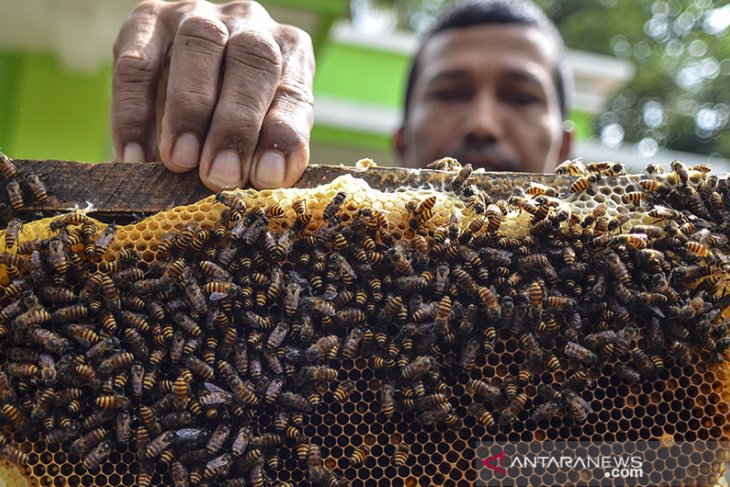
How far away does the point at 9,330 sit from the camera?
2.00 metres

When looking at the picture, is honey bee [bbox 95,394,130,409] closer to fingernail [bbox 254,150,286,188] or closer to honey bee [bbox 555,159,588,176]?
fingernail [bbox 254,150,286,188]

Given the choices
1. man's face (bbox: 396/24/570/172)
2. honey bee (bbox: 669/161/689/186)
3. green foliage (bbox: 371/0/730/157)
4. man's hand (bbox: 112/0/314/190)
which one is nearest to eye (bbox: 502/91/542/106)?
man's face (bbox: 396/24/570/172)

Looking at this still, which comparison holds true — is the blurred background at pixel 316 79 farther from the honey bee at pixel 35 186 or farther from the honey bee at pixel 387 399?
the honey bee at pixel 387 399

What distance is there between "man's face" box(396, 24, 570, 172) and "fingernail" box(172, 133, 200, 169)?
261cm

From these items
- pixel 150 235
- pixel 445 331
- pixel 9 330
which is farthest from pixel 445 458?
pixel 9 330

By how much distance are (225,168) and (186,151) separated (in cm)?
15

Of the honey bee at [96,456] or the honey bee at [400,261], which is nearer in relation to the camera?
the honey bee at [96,456]

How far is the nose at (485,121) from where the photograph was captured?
4426 millimetres

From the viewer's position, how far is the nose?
4.43m

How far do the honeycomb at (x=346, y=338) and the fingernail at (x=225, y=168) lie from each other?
0.08 metres

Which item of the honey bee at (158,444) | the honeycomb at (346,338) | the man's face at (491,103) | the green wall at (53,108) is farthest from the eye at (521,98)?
the green wall at (53,108)

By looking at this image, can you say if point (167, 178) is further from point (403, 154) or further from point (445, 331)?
point (403, 154)

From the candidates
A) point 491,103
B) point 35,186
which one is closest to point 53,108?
point 491,103

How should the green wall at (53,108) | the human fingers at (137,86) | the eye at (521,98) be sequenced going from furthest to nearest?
the green wall at (53,108) → the eye at (521,98) → the human fingers at (137,86)
